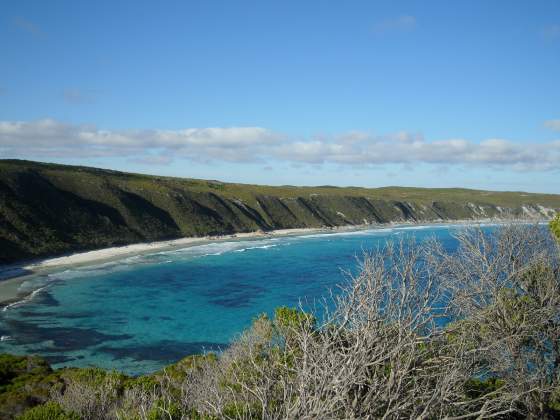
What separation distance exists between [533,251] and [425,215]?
171137 millimetres

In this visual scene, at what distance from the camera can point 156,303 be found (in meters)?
51.0

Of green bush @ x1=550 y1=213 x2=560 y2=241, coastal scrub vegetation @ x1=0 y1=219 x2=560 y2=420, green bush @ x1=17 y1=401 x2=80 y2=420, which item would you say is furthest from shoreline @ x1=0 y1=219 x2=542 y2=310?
green bush @ x1=17 y1=401 x2=80 y2=420

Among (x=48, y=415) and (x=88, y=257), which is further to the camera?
(x=88, y=257)

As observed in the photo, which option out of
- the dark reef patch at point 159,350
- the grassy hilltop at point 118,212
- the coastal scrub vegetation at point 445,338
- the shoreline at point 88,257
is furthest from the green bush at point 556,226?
the grassy hilltop at point 118,212

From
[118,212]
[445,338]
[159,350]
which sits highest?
[118,212]

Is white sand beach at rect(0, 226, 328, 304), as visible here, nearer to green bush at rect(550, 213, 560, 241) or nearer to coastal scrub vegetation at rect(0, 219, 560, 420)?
coastal scrub vegetation at rect(0, 219, 560, 420)

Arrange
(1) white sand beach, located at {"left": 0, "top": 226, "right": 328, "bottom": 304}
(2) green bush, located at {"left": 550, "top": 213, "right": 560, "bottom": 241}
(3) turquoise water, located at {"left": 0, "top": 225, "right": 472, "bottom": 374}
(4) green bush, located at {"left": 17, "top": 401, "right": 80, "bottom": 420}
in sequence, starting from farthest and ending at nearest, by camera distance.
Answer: (1) white sand beach, located at {"left": 0, "top": 226, "right": 328, "bottom": 304}
(3) turquoise water, located at {"left": 0, "top": 225, "right": 472, "bottom": 374}
(2) green bush, located at {"left": 550, "top": 213, "right": 560, "bottom": 241}
(4) green bush, located at {"left": 17, "top": 401, "right": 80, "bottom": 420}

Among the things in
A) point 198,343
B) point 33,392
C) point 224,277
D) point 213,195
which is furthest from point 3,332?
point 213,195

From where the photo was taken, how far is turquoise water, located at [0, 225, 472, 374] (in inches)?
1371

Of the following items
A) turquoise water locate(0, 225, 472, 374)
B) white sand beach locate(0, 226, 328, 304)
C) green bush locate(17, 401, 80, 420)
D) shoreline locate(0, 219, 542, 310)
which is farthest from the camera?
white sand beach locate(0, 226, 328, 304)

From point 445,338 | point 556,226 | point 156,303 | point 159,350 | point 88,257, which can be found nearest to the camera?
point 445,338

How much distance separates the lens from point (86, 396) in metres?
14.6

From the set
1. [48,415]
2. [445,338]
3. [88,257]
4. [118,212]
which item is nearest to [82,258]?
[88,257]

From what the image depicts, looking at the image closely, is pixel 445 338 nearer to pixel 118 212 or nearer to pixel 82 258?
pixel 82 258
